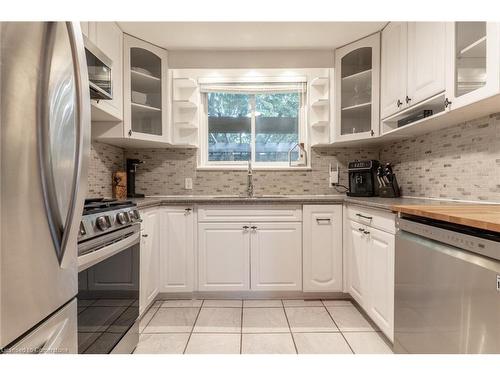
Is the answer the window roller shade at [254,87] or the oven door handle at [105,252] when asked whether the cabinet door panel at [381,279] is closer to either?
the oven door handle at [105,252]

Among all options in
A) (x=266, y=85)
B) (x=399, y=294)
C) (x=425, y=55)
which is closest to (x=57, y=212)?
(x=399, y=294)

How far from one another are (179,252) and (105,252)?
1.14 m

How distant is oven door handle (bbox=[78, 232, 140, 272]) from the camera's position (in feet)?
3.66

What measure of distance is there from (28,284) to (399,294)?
5.26 ft

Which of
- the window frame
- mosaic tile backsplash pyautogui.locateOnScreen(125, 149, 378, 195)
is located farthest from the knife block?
the window frame

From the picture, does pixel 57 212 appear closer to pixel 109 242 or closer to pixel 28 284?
pixel 28 284

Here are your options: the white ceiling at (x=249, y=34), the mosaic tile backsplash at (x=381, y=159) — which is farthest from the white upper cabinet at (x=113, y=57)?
the mosaic tile backsplash at (x=381, y=159)

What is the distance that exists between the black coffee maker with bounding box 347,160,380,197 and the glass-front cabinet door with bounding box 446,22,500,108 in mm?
984

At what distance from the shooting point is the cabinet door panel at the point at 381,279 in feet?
5.41

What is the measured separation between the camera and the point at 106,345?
4.23 ft

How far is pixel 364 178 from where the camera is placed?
2.54 m

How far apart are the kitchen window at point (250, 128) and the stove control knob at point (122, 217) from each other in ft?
5.23

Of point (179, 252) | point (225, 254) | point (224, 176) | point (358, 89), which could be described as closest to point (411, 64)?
point (358, 89)
